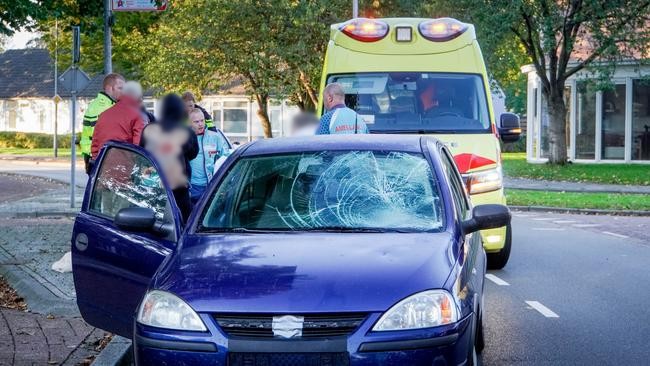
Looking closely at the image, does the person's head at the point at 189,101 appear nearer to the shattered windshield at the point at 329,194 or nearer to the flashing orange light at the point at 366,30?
the flashing orange light at the point at 366,30

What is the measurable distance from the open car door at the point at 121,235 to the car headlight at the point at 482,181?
5085 millimetres

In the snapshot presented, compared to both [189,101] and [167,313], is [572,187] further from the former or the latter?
[167,313]

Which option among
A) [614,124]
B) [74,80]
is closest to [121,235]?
[74,80]

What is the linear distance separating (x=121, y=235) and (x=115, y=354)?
1.07 metres

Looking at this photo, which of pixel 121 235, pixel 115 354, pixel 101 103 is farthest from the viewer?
pixel 101 103

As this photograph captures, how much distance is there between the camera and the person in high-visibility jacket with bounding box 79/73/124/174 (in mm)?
11453

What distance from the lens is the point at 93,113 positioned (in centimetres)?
1217

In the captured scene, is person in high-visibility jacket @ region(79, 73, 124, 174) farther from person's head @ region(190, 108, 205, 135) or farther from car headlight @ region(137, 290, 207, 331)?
car headlight @ region(137, 290, 207, 331)

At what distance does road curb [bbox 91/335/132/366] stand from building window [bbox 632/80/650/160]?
3513 centimetres

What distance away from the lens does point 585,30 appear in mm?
36219

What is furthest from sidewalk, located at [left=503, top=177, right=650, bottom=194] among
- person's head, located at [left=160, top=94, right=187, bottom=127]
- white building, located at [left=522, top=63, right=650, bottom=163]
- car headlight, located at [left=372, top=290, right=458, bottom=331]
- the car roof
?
car headlight, located at [left=372, top=290, right=458, bottom=331]

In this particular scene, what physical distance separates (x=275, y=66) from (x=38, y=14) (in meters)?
32.6

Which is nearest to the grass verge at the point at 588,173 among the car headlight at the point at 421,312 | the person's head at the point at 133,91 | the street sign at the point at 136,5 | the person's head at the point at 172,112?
the street sign at the point at 136,5

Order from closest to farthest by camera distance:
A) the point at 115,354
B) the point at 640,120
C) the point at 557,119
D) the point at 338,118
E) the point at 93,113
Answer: the point at 115,354
the point at 338,118
the point at 93,113
the point at 557,119
the point at 640,120
